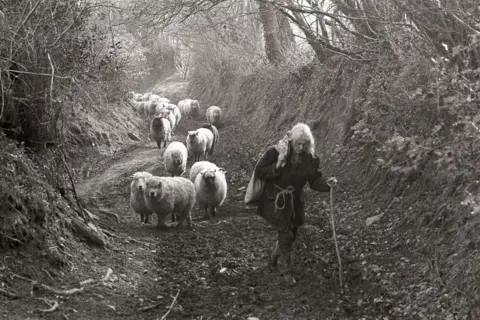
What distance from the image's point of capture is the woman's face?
6.75 meters

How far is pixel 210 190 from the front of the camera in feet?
35.2

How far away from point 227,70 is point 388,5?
2040 cm

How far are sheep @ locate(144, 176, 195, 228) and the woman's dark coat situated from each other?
10.3 feet

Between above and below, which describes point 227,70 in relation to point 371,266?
above

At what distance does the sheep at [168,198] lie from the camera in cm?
1002

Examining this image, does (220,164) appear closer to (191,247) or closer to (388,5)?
(191,247)

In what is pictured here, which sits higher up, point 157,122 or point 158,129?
point 157,122

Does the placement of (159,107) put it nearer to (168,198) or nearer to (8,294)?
(168,198)

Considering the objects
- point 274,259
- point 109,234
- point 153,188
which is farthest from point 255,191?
point 153,188

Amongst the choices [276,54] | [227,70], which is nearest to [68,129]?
[276,54]

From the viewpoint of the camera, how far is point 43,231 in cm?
680

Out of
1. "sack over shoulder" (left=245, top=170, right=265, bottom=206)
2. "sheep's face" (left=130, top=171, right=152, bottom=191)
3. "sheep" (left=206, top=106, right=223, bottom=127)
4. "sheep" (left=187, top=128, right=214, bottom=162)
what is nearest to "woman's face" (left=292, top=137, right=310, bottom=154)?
"sack over shoulder" (left=245, top=170, right=265, bottom=206)

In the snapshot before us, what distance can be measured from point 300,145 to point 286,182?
1.98 feet

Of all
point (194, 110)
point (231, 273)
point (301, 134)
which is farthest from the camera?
point (194, 110)
